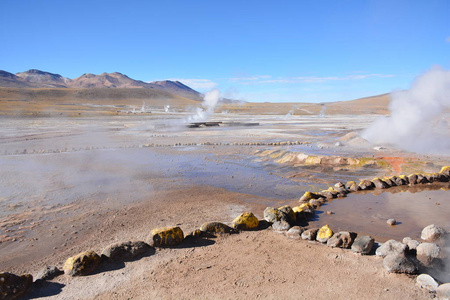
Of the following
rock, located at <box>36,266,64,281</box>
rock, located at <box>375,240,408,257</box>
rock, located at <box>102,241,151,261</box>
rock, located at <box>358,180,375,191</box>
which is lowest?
rock, located at <box>36,266,64,281</box>

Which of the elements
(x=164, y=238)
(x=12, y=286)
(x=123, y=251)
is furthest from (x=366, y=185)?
(x=12, y=286)

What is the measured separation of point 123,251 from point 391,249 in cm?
426

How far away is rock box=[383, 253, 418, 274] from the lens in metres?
4.54

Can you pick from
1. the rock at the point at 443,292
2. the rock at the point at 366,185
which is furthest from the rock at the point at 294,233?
the rock at the point at 366,185

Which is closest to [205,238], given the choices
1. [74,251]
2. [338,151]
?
[74,251]

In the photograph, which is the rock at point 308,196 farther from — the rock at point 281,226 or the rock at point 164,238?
the rock at point 164,238

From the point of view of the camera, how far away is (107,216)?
7.32m

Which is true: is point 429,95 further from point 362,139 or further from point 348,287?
point 348,287

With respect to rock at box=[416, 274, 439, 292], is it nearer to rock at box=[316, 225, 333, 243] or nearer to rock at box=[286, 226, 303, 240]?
rock at box=[316, 225, 333, 243]

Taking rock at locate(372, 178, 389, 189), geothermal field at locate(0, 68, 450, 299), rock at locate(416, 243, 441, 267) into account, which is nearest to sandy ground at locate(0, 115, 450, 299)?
geothermal field at locate(0, 68, 450, 299)

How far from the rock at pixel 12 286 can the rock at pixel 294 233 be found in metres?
4.23

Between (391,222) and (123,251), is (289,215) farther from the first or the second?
(123,251)

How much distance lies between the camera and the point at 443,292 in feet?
12.8

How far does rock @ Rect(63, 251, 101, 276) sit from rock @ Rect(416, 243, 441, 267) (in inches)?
195
